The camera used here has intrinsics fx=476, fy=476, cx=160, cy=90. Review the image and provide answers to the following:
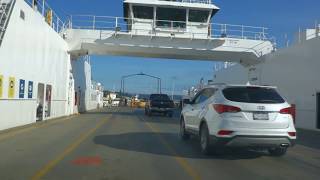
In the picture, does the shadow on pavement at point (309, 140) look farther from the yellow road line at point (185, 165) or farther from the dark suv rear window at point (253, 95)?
the yellow road line at point (185, 165)

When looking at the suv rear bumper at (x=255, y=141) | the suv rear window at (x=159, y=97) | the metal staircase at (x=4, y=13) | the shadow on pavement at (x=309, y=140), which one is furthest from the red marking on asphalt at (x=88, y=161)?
the suv rear window at (x=159, y=97)

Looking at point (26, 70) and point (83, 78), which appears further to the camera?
point (83, 78)

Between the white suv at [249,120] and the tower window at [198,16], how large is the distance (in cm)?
2658

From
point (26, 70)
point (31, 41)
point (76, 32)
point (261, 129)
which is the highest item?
point (76, 32)

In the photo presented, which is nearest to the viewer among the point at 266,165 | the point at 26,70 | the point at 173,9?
the point at 266,165

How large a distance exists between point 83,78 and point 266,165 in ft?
128

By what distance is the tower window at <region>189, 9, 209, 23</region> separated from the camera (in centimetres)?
3791

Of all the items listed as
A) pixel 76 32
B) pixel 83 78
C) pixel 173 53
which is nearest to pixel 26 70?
pixel 76 32

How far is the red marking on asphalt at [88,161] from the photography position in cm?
1031

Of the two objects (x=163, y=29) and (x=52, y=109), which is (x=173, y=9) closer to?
(x=163, y=29)

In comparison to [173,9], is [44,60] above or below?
below

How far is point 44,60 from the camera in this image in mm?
26641

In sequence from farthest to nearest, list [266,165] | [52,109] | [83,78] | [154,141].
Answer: [83,78], [52,109], [154,141], [266,165]

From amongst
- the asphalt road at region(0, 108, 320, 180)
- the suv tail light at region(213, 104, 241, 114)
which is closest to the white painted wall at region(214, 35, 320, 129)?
the asphalt road at region(0, 108, 320, 180)
